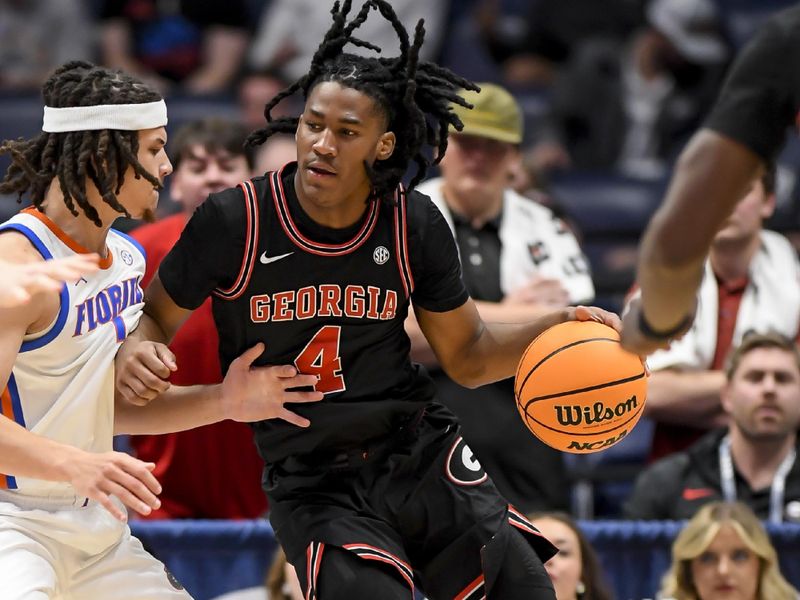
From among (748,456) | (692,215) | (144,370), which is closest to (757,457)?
(748,456)

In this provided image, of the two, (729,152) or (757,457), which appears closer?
(729,152)

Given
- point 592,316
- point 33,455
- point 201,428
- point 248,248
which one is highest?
point 248,248

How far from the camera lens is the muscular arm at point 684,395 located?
6.55 meters

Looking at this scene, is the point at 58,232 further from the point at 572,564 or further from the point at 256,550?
the point at 572,564

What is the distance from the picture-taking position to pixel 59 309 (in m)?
4.06

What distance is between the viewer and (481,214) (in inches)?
247

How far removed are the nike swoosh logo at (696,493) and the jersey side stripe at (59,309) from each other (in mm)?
3122

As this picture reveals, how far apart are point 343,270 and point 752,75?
1.63m

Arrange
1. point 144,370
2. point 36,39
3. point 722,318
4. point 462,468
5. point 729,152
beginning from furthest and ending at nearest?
1. point 36,39
2. point 722,318
3. point 462,468
4. point 144,370
5. point 729,152

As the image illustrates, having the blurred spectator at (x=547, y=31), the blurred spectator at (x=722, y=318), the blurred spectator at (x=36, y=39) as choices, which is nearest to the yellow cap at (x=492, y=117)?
the blurred spectator at (x=722, y=318)

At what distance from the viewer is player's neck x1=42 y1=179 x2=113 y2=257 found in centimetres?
417

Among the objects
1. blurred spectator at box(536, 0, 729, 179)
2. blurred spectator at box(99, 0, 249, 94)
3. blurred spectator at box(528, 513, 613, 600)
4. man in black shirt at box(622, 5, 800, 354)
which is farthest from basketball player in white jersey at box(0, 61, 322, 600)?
blurred spectator at box(99, 0, 249, 94)

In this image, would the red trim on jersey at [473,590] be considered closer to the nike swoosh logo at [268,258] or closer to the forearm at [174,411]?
the forearm at [174,411]

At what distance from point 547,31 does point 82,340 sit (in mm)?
6628
